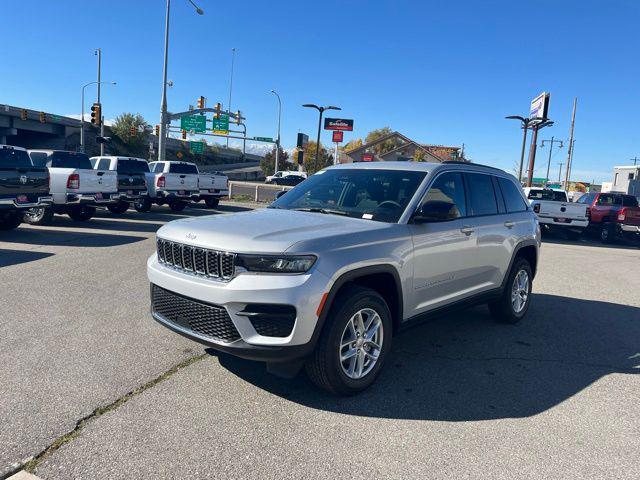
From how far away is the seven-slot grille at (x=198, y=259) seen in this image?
3.49 m

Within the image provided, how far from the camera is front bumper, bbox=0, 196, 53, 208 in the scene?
35.7ft

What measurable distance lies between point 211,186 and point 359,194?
691 inches

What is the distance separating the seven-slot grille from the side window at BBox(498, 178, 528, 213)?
389cm

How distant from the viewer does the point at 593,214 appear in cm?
1934

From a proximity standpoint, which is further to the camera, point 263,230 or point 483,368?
point 483,368

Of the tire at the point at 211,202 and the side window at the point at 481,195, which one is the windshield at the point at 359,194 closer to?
the side window at the point at 481,195

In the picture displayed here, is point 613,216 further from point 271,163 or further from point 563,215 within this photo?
point 271,163

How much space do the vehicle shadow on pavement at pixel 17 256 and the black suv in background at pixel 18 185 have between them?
6.47 feet

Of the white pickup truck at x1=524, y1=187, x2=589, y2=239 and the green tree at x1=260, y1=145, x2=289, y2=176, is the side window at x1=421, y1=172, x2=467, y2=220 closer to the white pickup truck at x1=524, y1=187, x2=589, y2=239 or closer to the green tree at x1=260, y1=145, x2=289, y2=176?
the white pickup truck at x1=524, y1=187, x2=589, y2=239

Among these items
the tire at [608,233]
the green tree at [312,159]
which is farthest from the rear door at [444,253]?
the green tree at [312,159]

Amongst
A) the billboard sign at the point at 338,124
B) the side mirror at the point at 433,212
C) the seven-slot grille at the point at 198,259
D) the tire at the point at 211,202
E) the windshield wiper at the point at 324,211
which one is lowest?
the tire at the point at 211,202

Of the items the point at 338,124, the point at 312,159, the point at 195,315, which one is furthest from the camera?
the point at 312,159

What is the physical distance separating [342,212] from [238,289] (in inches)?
59.3

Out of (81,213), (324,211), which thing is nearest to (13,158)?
(81,213)
